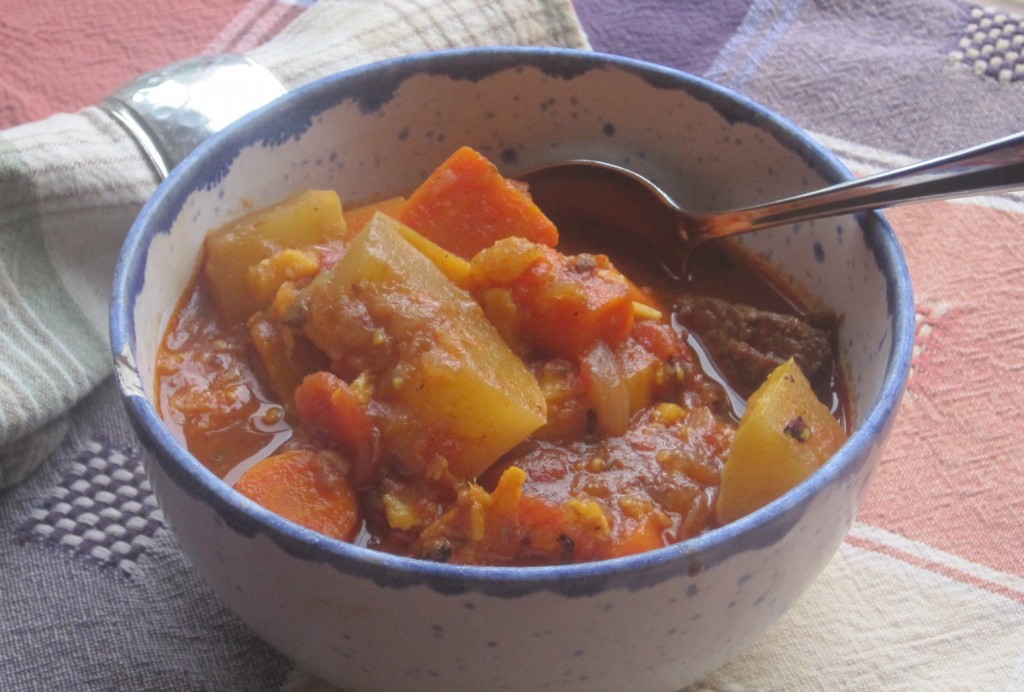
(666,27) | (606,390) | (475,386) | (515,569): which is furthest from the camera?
(666,27)

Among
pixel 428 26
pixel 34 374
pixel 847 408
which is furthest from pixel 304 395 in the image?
pixel 428 26

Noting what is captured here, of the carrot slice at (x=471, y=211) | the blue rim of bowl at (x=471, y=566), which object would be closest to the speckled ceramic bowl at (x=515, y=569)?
the blue rim of bowl at (x=471, y=566)

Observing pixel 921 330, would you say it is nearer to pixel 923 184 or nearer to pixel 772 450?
pixel 923 184

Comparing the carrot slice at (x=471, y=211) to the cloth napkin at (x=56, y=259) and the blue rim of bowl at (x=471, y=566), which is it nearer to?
the blue rim of bowl at (x=471, y=566)

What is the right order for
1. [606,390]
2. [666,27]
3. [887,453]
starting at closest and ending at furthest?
[606,390] → [887,453] → [666,27]

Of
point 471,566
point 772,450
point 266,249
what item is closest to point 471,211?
point 266,249

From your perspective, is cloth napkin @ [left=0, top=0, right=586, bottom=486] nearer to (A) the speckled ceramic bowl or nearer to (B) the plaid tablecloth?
(B) the plaid tablecloth
